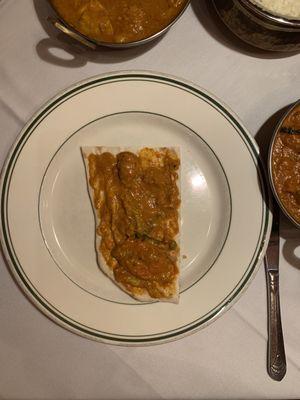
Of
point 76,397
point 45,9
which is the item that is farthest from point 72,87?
point 76,397

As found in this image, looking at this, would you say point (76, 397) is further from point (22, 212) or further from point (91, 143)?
point (91, 143)

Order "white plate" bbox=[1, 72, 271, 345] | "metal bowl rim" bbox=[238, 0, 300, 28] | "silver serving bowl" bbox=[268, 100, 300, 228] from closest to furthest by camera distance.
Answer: "metal bowl rim" bbox=[238, 0, 300, 28] → "silver serving bowl" bbox=[268, 100, 300, 228] → "white plate" bbox=[1, 72, 271, 345]

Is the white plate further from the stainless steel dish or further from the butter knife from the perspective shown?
the stainless steel dish

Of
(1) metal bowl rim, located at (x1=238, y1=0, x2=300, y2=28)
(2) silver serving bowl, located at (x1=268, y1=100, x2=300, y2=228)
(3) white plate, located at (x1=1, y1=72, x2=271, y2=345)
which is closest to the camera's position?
(1) metal bowl rim, located at (x1=238, y1=0, x2=300, y2=28)

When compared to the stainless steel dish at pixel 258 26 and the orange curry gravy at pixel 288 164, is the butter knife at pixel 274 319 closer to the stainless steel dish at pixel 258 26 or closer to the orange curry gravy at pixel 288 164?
the orange curry gravy at pixel 288 164

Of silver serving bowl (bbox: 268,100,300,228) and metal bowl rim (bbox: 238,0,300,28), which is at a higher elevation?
metal bowl rim (bbox: 238,0,300,28)

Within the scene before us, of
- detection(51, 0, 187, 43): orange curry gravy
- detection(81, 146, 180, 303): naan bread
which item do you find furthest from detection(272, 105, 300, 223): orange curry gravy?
detection(51, 0, 187, 43): orange curry gravy

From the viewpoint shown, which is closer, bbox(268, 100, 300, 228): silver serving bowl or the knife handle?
bbox(268, 100, 300, 228): silver serving bowl
